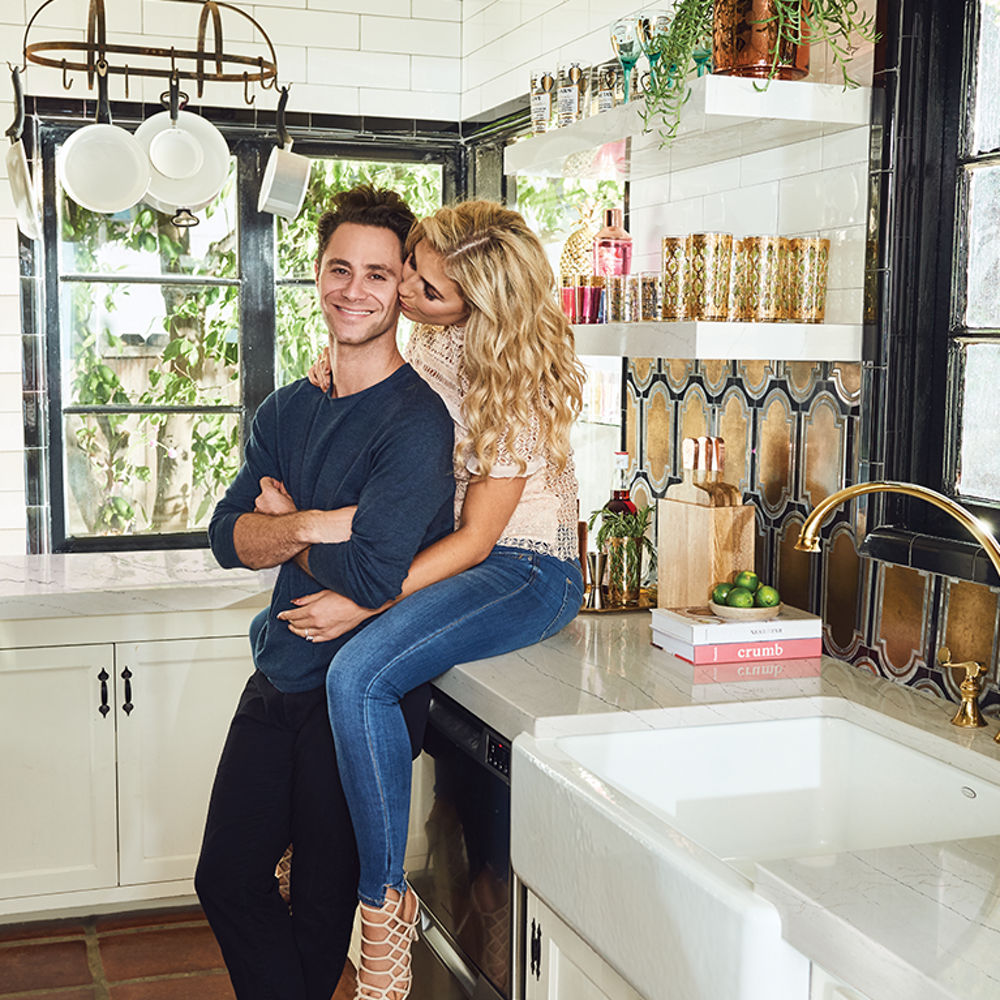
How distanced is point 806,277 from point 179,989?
2295 mm

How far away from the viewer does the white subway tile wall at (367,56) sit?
3609 mm

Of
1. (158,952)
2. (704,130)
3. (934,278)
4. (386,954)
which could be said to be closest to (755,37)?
(704,130)

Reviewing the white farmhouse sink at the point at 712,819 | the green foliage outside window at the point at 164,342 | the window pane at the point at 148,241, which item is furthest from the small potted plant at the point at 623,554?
the window pane at the point at 148,241

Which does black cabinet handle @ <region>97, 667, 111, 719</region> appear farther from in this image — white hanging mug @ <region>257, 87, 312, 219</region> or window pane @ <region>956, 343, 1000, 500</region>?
window pane @ <region>956, 343, 1000, 500</region>

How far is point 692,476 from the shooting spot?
2752 millimetres

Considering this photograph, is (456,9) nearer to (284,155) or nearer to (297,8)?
(297,8)

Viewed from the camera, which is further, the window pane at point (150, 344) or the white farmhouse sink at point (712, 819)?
the window pane at point (150, 344)

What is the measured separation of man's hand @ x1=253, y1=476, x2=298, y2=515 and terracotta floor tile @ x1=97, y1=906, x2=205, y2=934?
1.65 meters

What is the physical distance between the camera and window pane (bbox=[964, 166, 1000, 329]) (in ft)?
7.32

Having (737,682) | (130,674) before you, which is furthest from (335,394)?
(130,674)

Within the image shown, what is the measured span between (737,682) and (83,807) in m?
2.01

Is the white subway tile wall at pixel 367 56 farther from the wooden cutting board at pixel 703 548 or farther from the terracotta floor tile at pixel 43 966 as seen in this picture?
the terracotta floor tile at pixel 43 966

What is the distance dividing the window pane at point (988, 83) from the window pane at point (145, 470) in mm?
2908

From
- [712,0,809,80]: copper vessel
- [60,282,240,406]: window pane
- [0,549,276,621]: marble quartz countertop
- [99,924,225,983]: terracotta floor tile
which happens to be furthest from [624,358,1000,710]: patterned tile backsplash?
[60,282,240,406]: window pane
